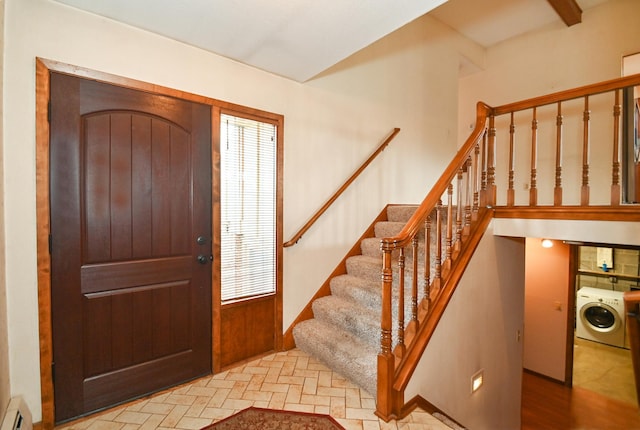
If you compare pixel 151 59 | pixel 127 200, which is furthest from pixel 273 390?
pixel 151 59

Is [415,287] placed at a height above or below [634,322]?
below

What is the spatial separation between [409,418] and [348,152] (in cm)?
233

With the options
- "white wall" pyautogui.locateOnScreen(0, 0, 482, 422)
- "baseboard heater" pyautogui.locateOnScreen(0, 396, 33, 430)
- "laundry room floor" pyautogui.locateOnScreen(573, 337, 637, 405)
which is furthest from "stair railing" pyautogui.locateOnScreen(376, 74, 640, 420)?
"laundry room floor" pyautogui.locateOnScreen(573, 337, 637, 405)

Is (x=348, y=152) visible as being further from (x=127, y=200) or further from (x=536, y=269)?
(x=536, y=269)

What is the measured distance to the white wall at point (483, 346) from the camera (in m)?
2.13

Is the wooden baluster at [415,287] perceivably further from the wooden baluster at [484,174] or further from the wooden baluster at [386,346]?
the wooden baluster at [484,174]

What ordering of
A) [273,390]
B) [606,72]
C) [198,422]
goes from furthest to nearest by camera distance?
[606,72] < [273,390] < [198,422]

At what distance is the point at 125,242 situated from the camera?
77.2 inches

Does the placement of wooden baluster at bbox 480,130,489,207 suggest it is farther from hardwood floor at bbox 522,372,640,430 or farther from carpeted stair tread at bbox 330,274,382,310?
hardwood floor at bbox 522,372,640,430

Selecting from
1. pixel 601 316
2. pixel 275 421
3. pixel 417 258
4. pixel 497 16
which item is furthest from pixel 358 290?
pixel 601 316

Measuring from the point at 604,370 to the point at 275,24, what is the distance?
6777 mm

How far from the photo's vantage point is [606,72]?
3529mm

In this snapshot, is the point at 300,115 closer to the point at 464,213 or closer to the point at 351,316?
the point at 464,213

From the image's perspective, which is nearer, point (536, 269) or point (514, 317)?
point (514, 317)
